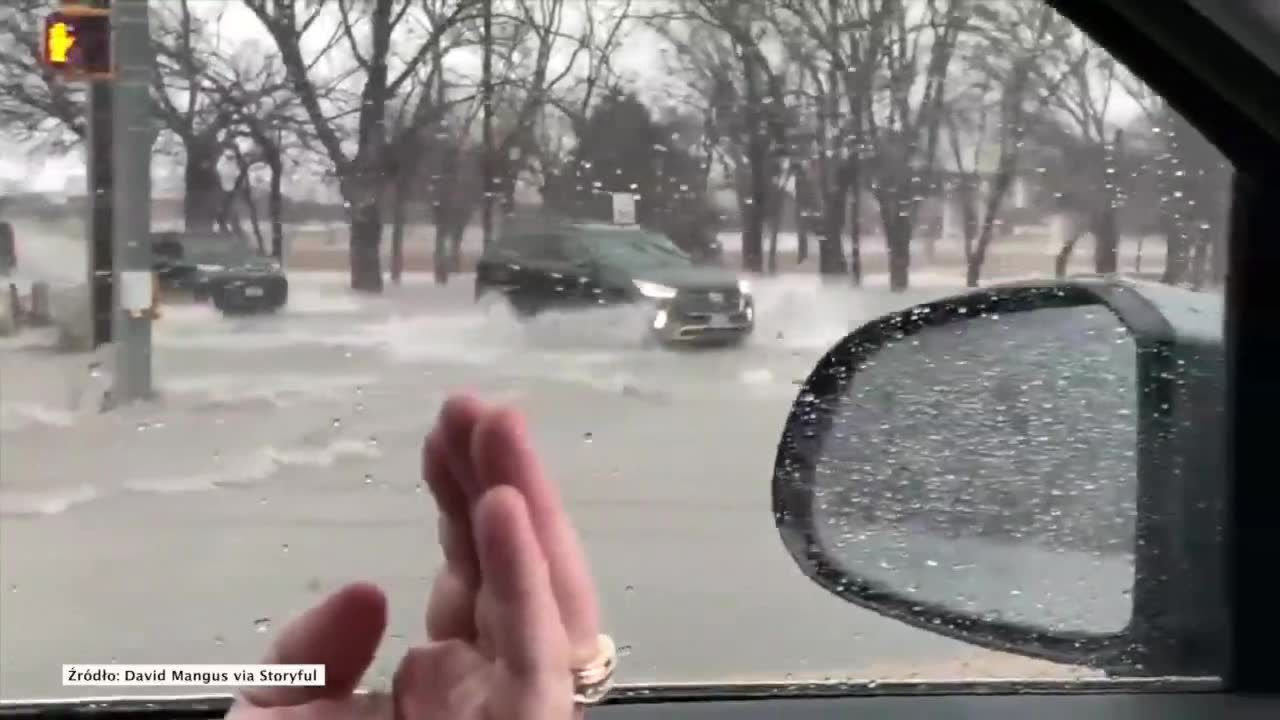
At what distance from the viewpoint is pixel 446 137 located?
104 inches

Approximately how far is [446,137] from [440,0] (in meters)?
0.31

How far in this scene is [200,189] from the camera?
104 inches

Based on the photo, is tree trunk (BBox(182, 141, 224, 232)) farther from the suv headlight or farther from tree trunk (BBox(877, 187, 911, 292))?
tree trunk (BBox(877, 187, 911, 292))

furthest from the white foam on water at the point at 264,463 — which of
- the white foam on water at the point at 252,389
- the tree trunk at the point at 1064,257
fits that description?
the tree trunk at the point at 1064,257

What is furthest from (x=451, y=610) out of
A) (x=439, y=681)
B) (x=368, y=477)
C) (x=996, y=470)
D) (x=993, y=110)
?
(x=993, y=110)

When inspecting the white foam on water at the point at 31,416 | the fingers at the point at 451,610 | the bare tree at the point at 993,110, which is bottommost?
the fingers at the point at 451,610

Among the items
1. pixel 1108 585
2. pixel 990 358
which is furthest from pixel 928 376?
pixel 1108 585

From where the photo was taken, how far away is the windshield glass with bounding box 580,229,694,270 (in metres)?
2.69

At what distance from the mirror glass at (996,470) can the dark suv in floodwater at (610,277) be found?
564 mm

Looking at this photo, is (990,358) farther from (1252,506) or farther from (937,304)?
(1252,506)

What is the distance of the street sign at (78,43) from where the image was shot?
93.5 inches

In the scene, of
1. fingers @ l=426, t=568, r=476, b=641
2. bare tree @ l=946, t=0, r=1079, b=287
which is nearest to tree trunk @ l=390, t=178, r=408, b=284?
bare tree @ l=946, t=0, r=1079, b=287

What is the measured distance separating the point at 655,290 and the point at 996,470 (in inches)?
36.6

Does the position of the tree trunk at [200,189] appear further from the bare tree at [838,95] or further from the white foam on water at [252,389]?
the bare tree at [838,95]
